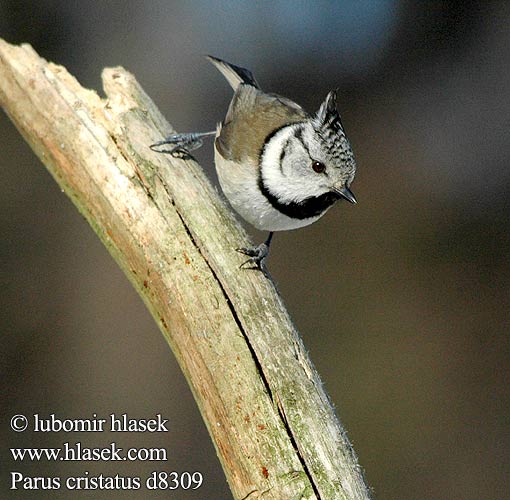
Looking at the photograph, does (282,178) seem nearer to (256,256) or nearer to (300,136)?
(300,136)

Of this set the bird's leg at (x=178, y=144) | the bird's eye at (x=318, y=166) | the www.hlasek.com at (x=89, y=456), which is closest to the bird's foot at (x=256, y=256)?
the bird's eye at (x=318, y=166)

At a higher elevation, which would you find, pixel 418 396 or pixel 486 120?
pixel 486 120

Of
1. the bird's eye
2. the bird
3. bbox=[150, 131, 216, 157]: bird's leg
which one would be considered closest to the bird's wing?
the bird

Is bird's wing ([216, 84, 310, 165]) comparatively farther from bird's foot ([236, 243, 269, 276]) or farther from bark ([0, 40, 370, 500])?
bird's foot ([236, 243, 269, 276])

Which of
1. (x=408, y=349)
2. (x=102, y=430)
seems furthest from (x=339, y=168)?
(x=408, y=349)

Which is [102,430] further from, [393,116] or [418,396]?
[393,116]

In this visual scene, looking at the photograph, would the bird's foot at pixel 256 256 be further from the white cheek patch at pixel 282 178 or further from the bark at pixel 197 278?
the white cheek patch at pixel 282 178

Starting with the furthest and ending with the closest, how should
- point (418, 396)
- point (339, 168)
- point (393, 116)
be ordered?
point (393, 116) → point (418, 396) → point (339, 168)
